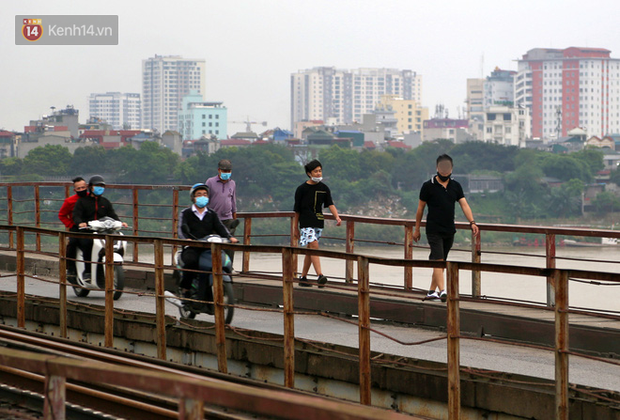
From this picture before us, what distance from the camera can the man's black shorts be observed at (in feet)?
27.6

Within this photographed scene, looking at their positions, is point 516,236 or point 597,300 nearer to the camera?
point 597,300

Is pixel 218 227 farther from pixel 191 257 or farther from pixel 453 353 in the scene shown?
pixel 453 353

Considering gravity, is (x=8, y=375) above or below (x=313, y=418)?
below

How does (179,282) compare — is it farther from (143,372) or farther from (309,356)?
(143,372)

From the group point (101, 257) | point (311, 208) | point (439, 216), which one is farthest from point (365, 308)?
point (101, 257)

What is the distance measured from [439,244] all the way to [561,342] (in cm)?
368

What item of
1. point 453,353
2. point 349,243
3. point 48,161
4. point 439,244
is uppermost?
point 48,161

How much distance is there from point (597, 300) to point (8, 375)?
35.3m

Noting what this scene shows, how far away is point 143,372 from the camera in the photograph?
2639mm

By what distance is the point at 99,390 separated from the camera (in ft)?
17.1

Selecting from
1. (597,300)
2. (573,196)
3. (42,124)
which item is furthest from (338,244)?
(42,124)

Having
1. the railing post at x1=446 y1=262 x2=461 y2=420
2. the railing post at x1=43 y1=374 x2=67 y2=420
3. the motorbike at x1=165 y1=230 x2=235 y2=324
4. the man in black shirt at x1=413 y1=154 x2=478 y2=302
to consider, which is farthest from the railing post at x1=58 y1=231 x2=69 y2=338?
the railing post at x1=43 y1=374 x2=67 y2=420

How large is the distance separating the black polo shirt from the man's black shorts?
0.04 meters

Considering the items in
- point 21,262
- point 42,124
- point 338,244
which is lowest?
point 338,244
